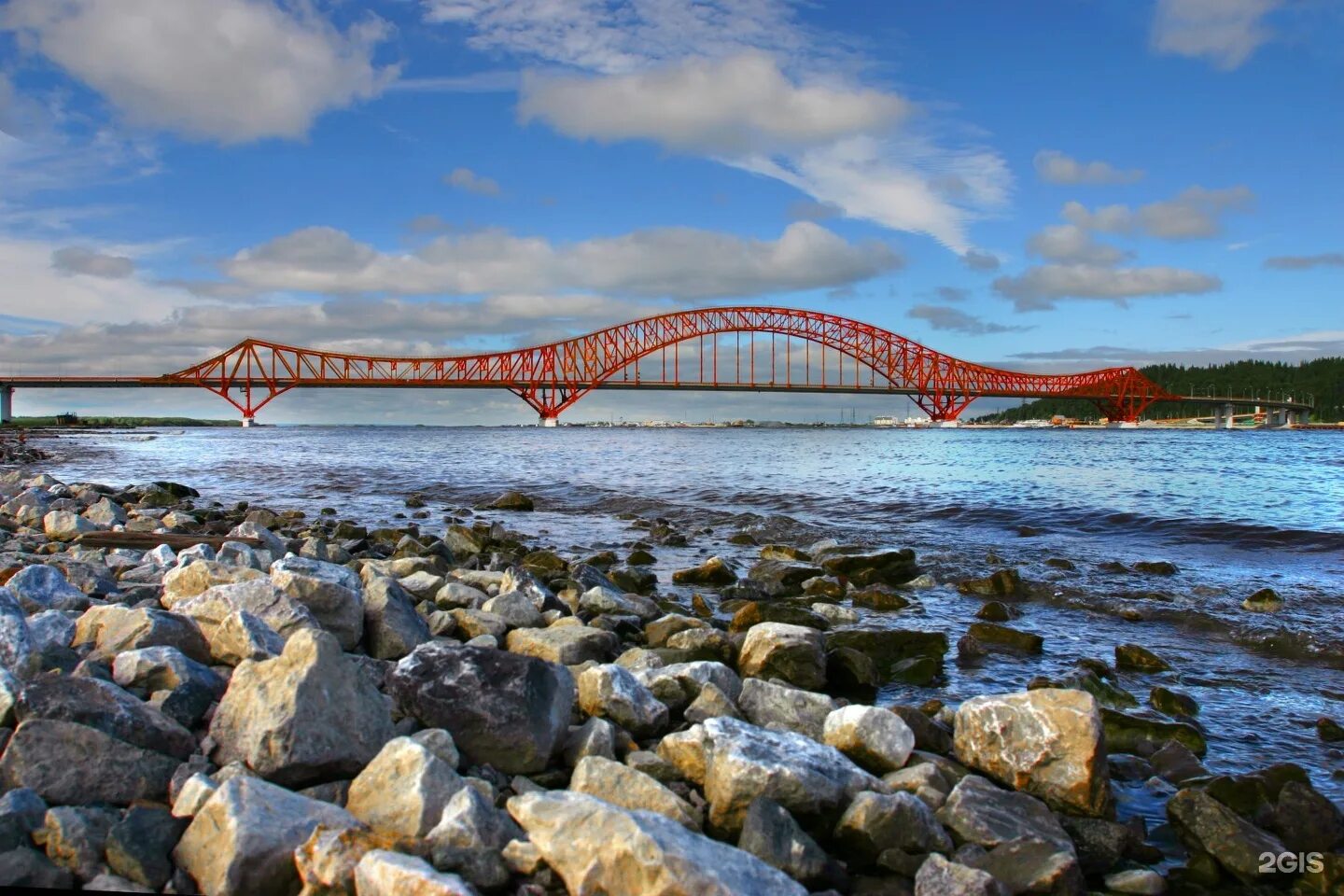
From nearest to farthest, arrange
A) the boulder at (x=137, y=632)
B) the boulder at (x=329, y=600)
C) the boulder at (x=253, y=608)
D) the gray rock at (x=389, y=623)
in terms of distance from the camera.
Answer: the boulder at (x=137, y=632) → the boulder at (x=253, y=608) → the boulder at (x=329, y=600) → the gray rock at (x=389, y=623)

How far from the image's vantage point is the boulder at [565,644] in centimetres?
434

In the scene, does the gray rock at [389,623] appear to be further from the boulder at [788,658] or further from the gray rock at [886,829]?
the gray rock at [886,829]

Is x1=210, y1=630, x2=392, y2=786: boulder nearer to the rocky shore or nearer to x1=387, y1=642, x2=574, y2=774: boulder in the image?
the rocky shore

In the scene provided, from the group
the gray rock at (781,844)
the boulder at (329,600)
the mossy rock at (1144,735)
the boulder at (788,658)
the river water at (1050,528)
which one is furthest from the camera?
the river water at (1050,528)

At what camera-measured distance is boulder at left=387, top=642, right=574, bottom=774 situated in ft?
10.2

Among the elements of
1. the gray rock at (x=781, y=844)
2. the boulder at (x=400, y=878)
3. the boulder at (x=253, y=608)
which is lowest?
the gray rock at (x=781, y=844)

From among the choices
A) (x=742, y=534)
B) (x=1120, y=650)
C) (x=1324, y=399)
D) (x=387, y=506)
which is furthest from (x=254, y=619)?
(x=1324, y=399)

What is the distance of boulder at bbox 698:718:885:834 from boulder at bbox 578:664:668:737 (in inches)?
17.4

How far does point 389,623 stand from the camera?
4285 millimetres

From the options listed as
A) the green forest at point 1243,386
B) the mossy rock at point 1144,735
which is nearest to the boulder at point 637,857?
the mossy rock at point 1144,735

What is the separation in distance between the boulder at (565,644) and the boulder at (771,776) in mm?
1370

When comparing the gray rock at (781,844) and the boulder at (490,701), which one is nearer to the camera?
the gray rock at (781,844)

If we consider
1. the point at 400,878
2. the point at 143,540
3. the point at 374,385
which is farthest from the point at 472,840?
the point at 374,385

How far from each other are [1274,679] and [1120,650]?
87cm
